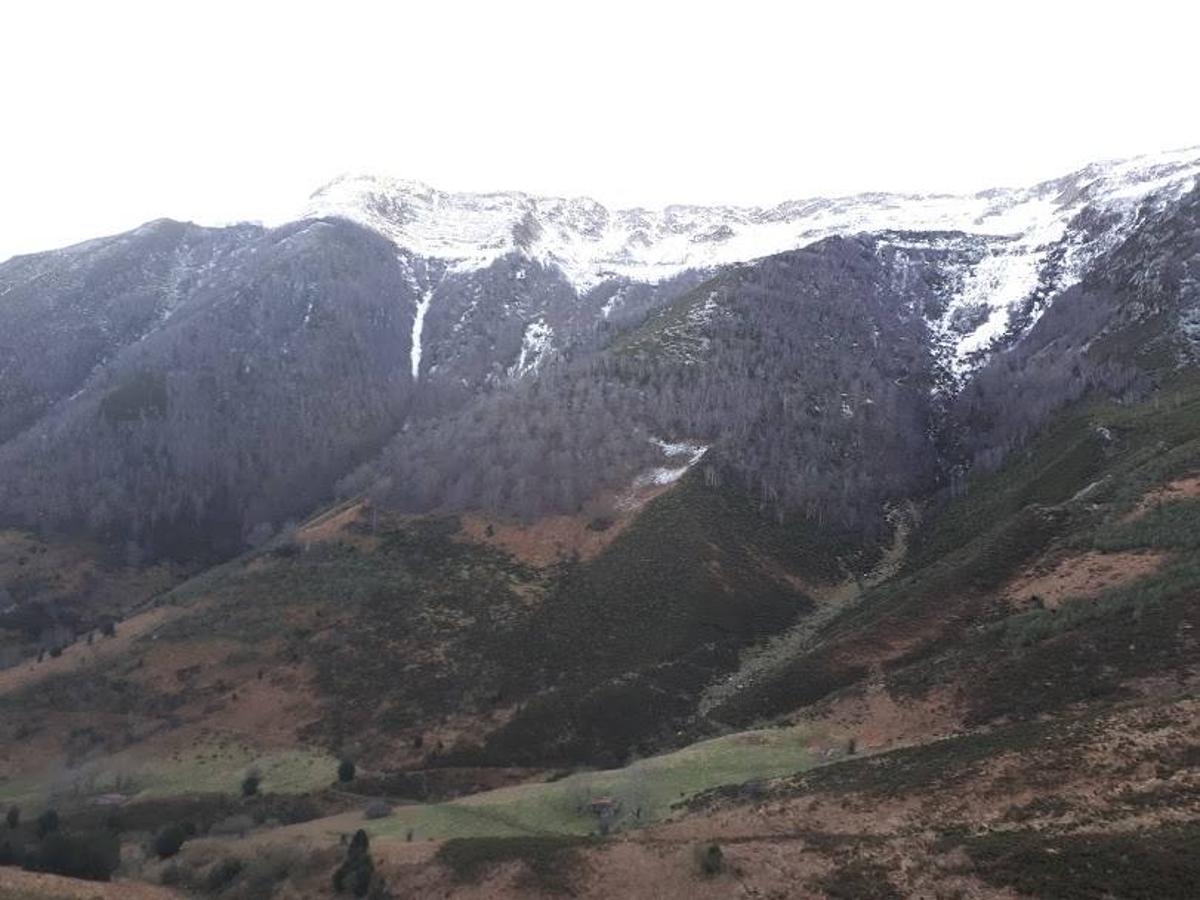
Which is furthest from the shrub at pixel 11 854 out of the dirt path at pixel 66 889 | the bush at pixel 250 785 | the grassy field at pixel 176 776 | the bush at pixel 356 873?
the bush at pixel 356 873

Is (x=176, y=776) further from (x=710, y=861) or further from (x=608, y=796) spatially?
(x=710, y=861)

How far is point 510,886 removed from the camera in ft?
108

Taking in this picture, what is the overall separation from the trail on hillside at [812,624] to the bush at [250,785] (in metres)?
33.0

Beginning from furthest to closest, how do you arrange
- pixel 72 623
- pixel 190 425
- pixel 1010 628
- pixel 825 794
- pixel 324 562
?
1. pixel 190 425
2. pixel 72 623
3. pixel 324 562
4. pixel 1010 628
5. pixel 825 794

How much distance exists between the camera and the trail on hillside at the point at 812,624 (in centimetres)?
7025

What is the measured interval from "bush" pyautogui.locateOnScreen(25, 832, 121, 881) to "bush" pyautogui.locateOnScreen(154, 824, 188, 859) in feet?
11.2

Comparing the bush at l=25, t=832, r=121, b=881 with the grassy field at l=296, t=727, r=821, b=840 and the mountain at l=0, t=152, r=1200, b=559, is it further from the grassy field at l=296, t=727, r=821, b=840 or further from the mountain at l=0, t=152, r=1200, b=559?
the mountain at l=0, t=152, r=1200, b=559

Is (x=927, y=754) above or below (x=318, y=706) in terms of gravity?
above

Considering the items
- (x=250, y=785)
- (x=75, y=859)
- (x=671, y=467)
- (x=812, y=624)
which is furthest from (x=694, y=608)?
(x=75, y=859)

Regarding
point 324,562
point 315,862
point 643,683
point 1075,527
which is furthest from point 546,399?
point 315,862

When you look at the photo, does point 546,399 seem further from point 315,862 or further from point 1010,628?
point 315,862

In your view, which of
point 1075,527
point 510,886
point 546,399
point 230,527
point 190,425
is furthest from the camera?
point 190,425

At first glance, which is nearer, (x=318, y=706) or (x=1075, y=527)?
(x=1075, y=527)

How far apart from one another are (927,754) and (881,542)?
63565mm
